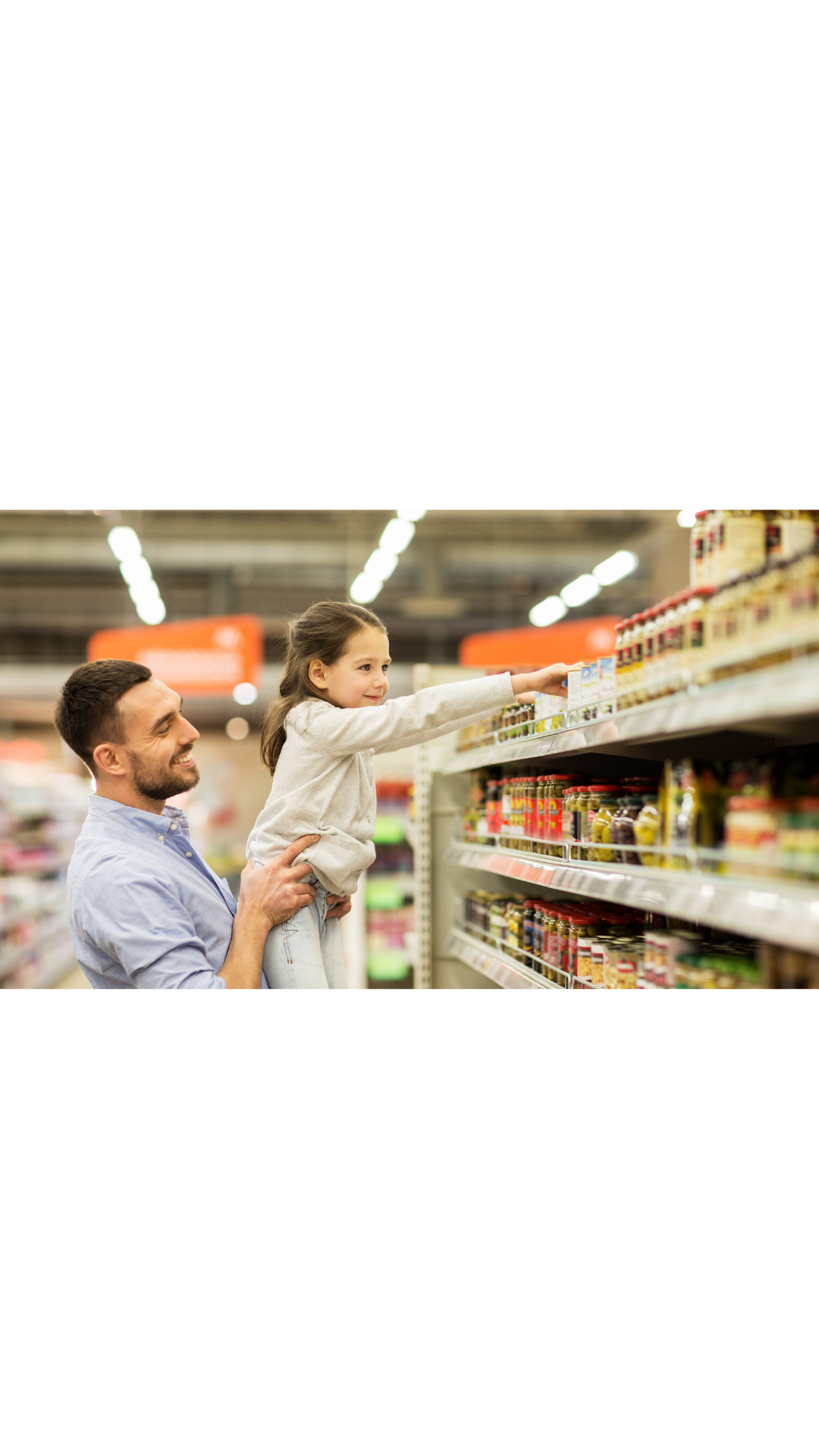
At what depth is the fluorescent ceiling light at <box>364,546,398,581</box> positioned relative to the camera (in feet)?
17.8

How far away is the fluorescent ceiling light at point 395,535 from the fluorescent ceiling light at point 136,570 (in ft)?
4.62

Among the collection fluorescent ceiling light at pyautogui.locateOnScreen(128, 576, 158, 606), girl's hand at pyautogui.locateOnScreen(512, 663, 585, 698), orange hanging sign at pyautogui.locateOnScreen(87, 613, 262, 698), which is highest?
fluorescent ceiling light at pyautogui.locateOnScreen(128, 576, 158, 606)

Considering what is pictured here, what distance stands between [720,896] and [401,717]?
2.41 ft

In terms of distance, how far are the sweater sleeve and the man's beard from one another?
0.79ft

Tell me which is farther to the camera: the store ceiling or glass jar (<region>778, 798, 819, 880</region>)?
the store ceiling

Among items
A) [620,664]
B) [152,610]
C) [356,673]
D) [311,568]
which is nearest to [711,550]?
[620,664]

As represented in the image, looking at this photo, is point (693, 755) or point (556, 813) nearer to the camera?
point (693, 755)

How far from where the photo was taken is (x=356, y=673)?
1976 millimetres

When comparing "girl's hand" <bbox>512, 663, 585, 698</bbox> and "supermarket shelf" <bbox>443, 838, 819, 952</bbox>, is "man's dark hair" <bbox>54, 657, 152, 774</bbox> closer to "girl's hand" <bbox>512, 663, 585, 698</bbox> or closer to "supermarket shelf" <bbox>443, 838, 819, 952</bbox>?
"girl's hand" <bbox>512, 663, 585, 698</bbox>

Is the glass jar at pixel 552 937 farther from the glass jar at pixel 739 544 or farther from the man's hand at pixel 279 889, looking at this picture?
the glass jar at pixel 739 544

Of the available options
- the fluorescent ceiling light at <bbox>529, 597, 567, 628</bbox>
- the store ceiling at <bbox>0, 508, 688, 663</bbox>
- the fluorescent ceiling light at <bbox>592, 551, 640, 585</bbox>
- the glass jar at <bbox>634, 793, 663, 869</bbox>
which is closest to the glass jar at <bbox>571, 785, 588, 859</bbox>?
the glass jar at <bbox>634, 793, 663, 869</bbox>

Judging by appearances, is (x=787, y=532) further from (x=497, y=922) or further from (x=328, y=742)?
(x=497, y=922)

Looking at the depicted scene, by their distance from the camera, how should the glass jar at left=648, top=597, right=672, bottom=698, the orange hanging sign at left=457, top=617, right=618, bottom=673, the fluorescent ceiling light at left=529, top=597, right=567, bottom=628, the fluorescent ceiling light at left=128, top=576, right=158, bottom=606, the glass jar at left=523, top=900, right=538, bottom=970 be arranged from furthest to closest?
the fluorescent ceiling light at left=529, top=597, right=567, bottom=628 → the orange hanging sign at left=457, top=617, right=618, bottom=673 → the fluorescent ceiling light at left=128, top=576, right=158, bottom=606 → the glass jar at left=523, top=900, right=538, bottom=970 → the glass jar at left=648, top=597, right=672, bottom=698
